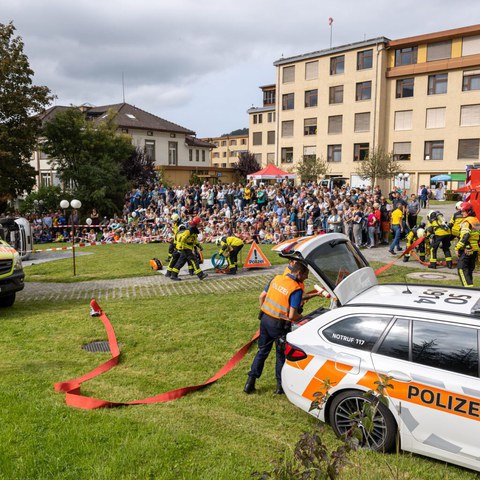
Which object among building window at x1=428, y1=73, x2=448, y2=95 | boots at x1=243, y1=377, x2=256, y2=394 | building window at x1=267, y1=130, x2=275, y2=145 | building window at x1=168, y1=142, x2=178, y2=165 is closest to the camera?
boots at x1=243, y1=377, x2=256, y2=394

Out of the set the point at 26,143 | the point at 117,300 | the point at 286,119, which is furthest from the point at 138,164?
the point at 117,300

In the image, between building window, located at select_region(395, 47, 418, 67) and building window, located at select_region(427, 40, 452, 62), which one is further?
building window, located at select_region(395, 47, 418, 67)

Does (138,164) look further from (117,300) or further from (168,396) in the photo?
(168,396)

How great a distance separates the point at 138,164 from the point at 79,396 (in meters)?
35.8

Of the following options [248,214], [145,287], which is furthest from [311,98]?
[145,287]

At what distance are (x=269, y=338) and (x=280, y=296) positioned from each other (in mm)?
626

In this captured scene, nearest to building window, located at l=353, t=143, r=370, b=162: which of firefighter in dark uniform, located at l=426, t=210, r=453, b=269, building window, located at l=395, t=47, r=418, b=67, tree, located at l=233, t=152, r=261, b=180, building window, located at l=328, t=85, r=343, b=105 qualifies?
building window, located at l=328, t=85, r=343, b=105

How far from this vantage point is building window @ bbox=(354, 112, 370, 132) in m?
45.4

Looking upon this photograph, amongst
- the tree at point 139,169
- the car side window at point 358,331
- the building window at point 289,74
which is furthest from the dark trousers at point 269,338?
the building window at point 289,74

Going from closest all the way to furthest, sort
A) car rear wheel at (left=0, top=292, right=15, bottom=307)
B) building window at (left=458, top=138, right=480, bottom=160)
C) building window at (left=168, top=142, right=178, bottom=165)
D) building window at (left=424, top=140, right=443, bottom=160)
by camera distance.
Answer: car rear wheel at (left=0, top=292, right=15, bottom=307)
building window at (left=458, top=138, right=480, bottom=160)
building window at (left=424, top=140, right=443, bottom=160)
building window at (left=168, top=142, right=178, bottom=165)

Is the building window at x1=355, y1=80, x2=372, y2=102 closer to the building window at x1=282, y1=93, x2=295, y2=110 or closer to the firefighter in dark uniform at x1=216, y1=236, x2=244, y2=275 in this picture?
the building window at x1=282, y1=93, x2=295, y2=110

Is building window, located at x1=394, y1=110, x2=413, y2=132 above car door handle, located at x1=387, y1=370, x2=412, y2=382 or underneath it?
above

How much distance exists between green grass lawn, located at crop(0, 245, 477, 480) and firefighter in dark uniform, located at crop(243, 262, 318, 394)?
1.20 ft

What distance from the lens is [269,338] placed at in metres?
6.23
